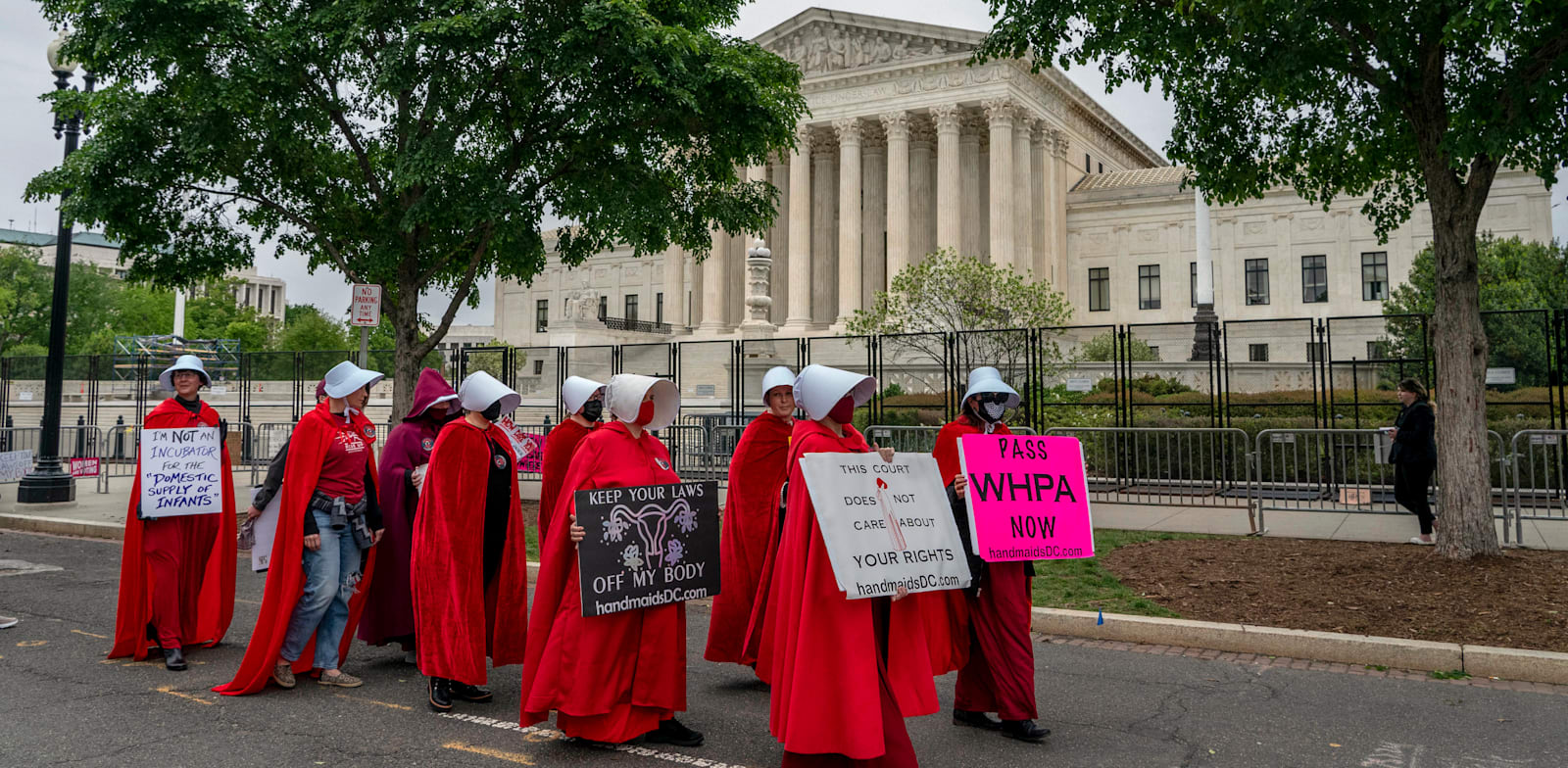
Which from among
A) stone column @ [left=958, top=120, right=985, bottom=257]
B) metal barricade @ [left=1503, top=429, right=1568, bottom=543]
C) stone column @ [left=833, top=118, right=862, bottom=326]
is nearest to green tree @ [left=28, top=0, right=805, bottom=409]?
metal barricade @ [left=1503, top=429, right=1568, bottom=543]

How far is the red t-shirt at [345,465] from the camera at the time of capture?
659 centimetres

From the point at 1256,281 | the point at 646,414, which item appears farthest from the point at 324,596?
the point at 1256,281

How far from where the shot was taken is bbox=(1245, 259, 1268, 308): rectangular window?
190 feet

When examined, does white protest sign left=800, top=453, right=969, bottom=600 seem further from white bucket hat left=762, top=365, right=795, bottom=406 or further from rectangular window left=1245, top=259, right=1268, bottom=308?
rectangular window left=1245, top=259, right=1268, bottom=308

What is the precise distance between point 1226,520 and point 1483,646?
21.1 feet

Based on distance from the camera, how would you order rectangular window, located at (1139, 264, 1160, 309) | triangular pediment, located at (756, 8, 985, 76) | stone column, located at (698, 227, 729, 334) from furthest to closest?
rectangular window, located at (1139, 264, 1160, 309)
stone column, located at (698, 227, 729, 334)
triangular pediment, located at (756, 8, 985, 76)

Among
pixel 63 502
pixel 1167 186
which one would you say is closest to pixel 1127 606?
pixel 63 502

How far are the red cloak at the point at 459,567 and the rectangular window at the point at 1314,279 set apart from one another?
59596mm

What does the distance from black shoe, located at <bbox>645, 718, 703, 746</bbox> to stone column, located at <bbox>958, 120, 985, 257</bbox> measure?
50924 millimetres

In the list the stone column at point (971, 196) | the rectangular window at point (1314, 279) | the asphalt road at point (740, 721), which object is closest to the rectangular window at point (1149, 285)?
the rectangular window at point (1314, 279)

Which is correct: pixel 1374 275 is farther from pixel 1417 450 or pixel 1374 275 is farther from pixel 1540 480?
pixel 1417 450

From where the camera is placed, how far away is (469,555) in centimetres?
601

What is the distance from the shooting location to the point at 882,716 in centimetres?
464

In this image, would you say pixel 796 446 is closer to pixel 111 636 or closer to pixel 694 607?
pixel 694 607
